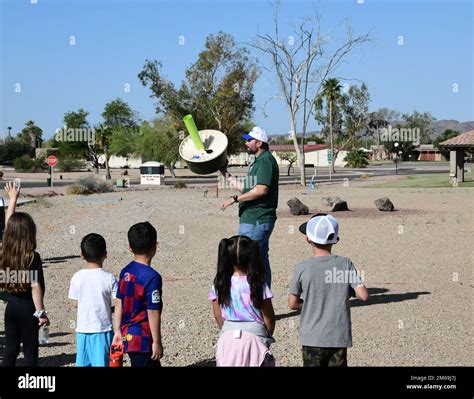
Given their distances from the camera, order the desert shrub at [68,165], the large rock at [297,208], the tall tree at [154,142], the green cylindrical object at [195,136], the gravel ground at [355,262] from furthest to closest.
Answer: the desert shrub at [68,165]
the tall tree at [154,142]
the large rock at [297,208]
the green cylindrical object at [195,136]
the gravel ground at [355,262]

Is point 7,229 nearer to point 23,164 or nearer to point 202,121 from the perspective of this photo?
point 202,121

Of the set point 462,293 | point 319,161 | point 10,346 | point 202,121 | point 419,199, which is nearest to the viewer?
point 10,346

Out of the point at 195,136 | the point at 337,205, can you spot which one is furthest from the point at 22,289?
the point at 337,205

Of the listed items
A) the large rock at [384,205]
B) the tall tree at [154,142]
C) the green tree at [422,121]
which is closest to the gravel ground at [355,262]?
the large rock at [384,205]

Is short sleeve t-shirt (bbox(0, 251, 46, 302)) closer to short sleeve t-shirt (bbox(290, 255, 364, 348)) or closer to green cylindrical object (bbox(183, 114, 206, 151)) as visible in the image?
short sleeve t-shirt (bbox(290, 255, 364, 348))

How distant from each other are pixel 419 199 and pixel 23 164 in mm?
57127

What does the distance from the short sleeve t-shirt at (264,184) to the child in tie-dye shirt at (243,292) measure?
2.78m

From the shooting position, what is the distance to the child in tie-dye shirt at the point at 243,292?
4824 mm

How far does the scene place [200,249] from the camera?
15.5 metres

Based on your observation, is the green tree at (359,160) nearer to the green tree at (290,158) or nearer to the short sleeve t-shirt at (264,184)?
the green tree at (290,158)

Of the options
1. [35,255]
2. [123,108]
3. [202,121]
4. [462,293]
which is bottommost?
[462,293]

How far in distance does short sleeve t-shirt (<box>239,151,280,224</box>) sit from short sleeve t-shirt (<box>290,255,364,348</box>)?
2783mm

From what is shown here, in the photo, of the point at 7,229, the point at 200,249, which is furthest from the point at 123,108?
the point at 7,229

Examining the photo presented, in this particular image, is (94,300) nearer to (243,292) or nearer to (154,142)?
(243,292)
